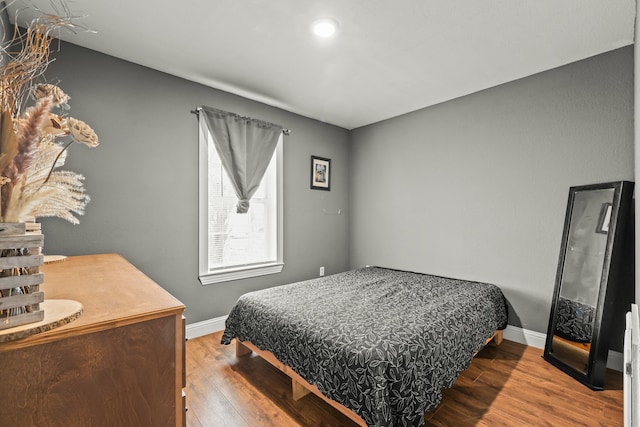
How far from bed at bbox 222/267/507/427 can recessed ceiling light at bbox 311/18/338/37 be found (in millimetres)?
1957

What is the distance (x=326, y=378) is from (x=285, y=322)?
0.47 m

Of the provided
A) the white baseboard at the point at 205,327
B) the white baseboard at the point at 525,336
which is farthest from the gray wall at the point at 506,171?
the white baseboard at the point at 205,327

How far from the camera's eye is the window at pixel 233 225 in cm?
301

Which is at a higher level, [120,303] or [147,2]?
[147,2]

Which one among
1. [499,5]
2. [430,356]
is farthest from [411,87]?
[430,356]

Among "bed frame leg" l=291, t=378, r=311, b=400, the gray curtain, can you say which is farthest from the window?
"bed frame leg" l=291, t=378, r=311, b=400

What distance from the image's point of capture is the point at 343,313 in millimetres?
2041

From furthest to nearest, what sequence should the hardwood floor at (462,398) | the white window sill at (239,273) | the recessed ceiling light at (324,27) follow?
the white window sill at (239,273), the recessed ceiling light at (324,27), the hardwood floor at (462,398)

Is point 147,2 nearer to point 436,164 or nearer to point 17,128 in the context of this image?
point 17,128

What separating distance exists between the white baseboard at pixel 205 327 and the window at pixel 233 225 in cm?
40

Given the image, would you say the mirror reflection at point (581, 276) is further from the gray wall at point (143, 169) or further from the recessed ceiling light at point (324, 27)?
the gray wall at point (143, 169)

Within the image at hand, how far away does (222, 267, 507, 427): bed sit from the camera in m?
1.49

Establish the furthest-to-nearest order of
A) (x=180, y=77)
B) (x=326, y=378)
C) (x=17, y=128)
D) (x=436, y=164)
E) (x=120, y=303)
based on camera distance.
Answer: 1. (x=436, y=164)
2. (x=180, y=77)
3. (x=326, y=378)
4. (x=120, y=303)
5. (x=17, y=128)

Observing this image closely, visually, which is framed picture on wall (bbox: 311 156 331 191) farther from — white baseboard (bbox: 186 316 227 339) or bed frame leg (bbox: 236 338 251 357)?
bed frame leg (bbox: 236 338 251 357)
